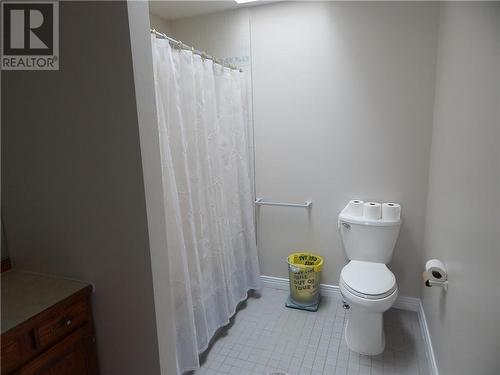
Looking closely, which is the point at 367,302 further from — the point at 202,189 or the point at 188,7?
the point at 188,7

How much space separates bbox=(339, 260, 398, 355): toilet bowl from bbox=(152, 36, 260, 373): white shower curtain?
0.88 metres

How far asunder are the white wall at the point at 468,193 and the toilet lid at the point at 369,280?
274 millimetres

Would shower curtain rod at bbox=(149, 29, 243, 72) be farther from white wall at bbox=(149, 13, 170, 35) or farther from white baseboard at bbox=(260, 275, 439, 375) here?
white baseboard at bbox=(260, 275, 439, 375)

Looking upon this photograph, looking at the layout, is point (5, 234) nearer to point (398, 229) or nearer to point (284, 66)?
point (284, 66)

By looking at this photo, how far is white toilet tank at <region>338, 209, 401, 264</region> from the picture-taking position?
222cm

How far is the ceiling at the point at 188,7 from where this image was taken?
7.74 feet

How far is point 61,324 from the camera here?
116 cm

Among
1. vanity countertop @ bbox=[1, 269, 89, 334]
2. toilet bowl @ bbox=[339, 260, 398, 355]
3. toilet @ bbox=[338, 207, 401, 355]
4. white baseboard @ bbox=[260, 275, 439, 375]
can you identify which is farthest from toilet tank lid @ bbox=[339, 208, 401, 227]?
vanity countertop @ bbox=[1, 269, 89, 334]

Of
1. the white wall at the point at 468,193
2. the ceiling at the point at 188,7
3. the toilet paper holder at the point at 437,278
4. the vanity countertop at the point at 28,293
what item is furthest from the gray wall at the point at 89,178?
the ceiling at the point at 188,7

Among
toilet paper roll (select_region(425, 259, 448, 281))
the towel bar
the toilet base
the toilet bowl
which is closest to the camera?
toilet paper roll (select_region(425, 259, 448, 281))

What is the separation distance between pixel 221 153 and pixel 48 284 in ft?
4.45

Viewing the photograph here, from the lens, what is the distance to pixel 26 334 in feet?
Answer: 3.43

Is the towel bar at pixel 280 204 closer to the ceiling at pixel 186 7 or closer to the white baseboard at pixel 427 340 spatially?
the white baseboard at pixel 427 340

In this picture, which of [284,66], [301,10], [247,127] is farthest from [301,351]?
[301,10]
